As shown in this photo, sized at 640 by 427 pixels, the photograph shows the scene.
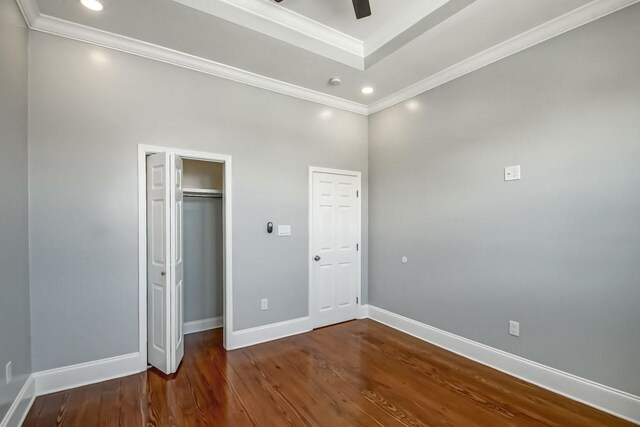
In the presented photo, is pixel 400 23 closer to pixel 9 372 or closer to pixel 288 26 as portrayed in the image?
pixel 288 26

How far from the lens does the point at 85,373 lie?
255cm

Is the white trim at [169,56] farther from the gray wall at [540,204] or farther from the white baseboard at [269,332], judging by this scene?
the white baseboard at [269,332]

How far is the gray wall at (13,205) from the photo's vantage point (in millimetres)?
1898

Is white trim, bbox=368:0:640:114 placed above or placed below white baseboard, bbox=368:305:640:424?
above

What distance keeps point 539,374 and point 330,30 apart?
3.74 m

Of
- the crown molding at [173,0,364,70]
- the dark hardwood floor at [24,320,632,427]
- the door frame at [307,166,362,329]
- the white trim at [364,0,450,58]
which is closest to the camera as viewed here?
the dark hardwood floor at [24,320,632,427]

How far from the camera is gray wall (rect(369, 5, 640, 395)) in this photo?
2.17m

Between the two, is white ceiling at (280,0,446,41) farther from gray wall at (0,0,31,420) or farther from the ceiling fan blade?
gray wall at (0,0,31,420)

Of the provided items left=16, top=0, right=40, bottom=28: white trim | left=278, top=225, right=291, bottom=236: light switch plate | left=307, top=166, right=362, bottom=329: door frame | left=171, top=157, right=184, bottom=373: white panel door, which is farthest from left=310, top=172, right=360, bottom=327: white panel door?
left=16, top=0, right=40, bottom=28: white trim

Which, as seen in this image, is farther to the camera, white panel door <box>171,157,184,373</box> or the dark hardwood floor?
white panel door <box>171,157,184,373</box>

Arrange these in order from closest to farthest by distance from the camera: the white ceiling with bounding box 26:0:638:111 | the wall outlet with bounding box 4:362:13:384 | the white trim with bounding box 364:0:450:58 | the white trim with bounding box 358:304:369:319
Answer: the wall outlet with bounding box 4:362:13:384, the white ceiling with bounding box 26:0:638:111, the white trim with bounding box 364:0:450:58, the white trim with bounding box 358:304:369:319

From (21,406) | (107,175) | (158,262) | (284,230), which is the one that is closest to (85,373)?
(21,406)

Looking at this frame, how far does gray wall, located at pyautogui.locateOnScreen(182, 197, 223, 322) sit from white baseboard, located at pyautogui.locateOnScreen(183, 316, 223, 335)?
42mm

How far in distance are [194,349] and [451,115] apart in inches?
153
